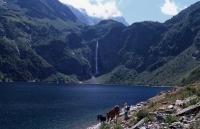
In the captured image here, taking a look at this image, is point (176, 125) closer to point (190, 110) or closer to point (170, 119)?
point (170, 119)

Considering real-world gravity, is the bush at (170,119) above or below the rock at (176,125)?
above

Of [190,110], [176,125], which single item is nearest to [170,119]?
[176,125]

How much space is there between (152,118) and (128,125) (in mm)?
5372

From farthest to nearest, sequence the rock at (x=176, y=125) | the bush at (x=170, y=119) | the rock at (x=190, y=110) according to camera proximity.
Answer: the rock at (x=190, y=110) < the bush at (x=170, y=119) < the rock at (x=176, y=125)

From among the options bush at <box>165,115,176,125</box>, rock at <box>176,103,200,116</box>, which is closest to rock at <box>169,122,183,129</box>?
bush at <box>165,115,176,125</box>

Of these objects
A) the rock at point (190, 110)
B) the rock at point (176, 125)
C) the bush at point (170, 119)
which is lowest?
the rock at point (176, 125)

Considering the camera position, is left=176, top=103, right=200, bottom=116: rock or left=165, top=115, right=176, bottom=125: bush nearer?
left=165, top=115, right=176, bottom=125: bush

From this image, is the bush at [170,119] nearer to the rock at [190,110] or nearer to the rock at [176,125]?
the rock at [176,125]

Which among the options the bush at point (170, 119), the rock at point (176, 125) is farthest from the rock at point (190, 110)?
the rock at point (176, 125)

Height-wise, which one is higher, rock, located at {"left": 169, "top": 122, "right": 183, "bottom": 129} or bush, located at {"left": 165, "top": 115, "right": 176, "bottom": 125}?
bush, located at {"left": 165, "top": 115, "right": 176, "bottom": 125}

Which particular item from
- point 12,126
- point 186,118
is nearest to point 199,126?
point 186,118

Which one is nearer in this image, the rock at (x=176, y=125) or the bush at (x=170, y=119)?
the rock at (x=176, y=125)

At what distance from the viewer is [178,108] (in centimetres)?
3794

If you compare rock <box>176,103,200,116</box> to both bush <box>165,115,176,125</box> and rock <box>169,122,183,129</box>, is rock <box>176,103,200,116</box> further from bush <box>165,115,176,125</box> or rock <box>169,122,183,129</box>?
rock <box>169,122,183,129</box>
